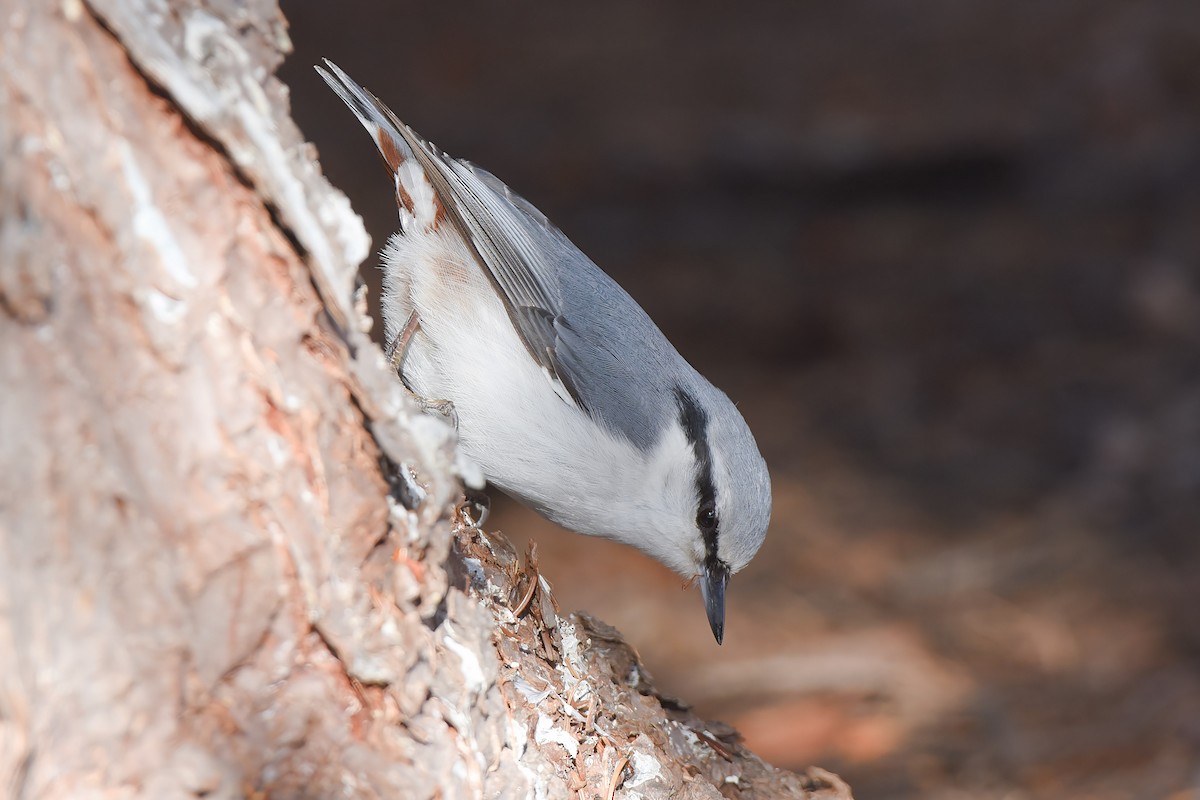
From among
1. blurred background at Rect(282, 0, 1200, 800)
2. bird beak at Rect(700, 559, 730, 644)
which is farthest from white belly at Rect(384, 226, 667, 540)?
blurred background at Rect(282, 0, 1200, 800)

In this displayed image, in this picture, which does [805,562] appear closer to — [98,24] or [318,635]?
[318,635]

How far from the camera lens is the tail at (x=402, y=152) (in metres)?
2.83

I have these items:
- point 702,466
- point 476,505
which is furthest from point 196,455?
point 702,466

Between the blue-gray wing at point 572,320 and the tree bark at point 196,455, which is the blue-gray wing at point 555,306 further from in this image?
the tree bark at point 196,455

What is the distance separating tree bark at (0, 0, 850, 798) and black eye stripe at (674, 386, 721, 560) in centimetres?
115

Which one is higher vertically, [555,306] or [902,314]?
[902,314]

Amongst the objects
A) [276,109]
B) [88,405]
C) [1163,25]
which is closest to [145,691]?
[88,405]

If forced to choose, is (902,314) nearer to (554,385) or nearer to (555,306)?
(555,306)

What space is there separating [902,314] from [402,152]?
4093 millimetres

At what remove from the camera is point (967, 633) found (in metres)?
4.43

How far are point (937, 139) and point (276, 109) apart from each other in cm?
621

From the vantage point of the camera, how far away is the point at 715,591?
9.50 feet

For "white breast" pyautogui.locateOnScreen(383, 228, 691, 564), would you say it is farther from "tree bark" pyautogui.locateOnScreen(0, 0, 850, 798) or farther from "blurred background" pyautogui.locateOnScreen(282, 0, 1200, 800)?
"blurred background" pyautogui.locateOnScreen(282, 0, 1200, 800)

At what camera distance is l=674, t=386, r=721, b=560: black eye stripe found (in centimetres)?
271
